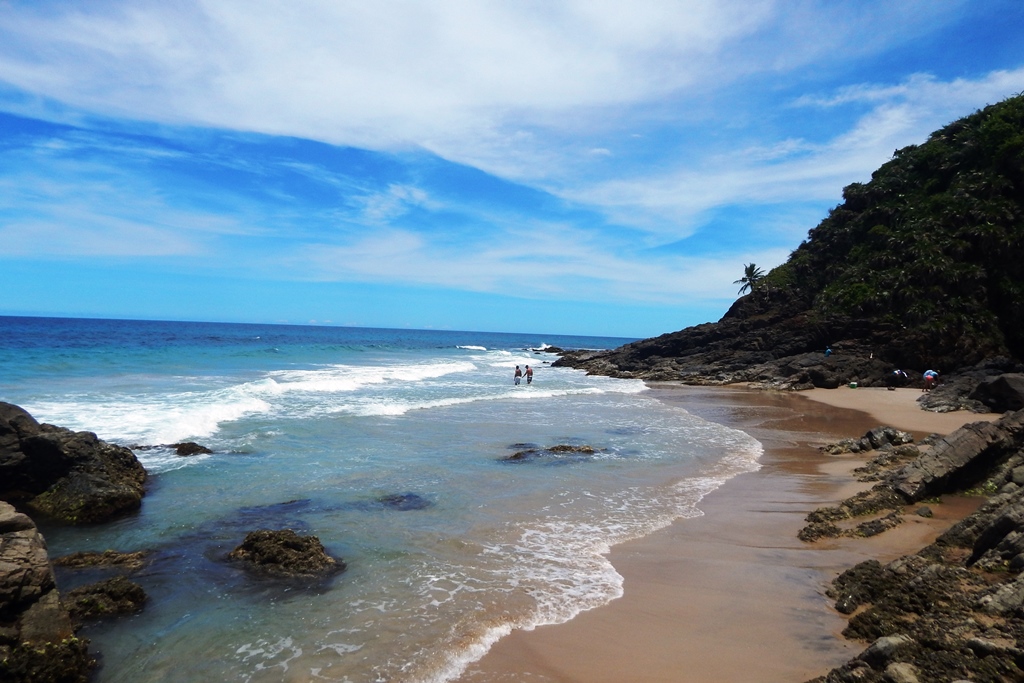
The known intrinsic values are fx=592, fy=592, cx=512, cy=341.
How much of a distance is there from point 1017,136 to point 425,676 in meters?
48.9

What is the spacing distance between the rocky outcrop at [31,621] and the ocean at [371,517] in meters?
0.37

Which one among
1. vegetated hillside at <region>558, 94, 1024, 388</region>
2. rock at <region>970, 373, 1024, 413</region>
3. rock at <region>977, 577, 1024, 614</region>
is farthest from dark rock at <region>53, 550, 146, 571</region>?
vegetated hillside at <region>558, 94, 1024, 388</region>

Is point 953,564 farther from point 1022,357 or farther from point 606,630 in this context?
point 1022,357

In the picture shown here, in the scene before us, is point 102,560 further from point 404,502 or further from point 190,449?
point 190,449

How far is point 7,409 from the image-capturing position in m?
10.9

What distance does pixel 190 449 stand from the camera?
14102 millimetres

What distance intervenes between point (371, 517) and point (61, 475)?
557 cm

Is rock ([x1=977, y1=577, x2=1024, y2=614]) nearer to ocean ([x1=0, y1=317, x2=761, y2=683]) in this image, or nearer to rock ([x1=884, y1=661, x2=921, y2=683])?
rock ([x1=884, y1=661, x2=921, y2=683])

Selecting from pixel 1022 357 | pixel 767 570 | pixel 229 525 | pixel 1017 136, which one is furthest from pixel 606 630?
pixel 1017 136

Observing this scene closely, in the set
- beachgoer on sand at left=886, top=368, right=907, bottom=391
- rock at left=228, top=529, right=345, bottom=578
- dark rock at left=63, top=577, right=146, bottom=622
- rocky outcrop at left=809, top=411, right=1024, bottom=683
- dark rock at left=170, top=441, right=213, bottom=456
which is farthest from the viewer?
beachgoer on sand at left=886, top=368, right=907, bottom=391

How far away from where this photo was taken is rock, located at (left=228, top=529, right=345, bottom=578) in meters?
7.60

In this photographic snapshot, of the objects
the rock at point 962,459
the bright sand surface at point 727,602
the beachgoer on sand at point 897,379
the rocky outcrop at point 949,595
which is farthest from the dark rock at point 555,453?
the beachgoer on sand at point 897,379

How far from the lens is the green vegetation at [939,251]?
113 feet

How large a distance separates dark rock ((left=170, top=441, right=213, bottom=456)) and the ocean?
37cm
